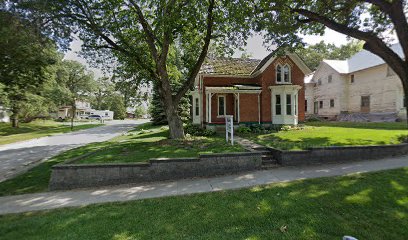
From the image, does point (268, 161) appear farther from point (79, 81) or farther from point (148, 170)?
point (79, 81)

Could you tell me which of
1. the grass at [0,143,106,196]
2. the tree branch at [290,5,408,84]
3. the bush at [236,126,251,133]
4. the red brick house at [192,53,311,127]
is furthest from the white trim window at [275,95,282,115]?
the grass at [0,143,106,196]

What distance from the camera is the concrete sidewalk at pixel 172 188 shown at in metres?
6.00

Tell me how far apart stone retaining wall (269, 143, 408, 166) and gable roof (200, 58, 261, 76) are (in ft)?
37.0

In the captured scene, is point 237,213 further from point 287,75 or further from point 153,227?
point 287,75

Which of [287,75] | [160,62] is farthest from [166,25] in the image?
[287,75]

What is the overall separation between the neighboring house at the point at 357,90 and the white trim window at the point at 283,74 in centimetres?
1246

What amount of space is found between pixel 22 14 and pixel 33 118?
1620 inches

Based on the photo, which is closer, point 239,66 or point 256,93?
point 256,93

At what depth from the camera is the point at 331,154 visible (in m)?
8.84

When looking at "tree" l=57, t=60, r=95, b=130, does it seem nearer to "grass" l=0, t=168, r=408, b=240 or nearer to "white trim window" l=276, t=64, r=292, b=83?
"white trim window" l=276, t=64, r=292, b=83

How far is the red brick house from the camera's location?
1838 centimetres

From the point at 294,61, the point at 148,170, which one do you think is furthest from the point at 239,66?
the point at 148,170

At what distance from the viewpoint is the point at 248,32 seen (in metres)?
13.5

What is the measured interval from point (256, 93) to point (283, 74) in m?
3.20
